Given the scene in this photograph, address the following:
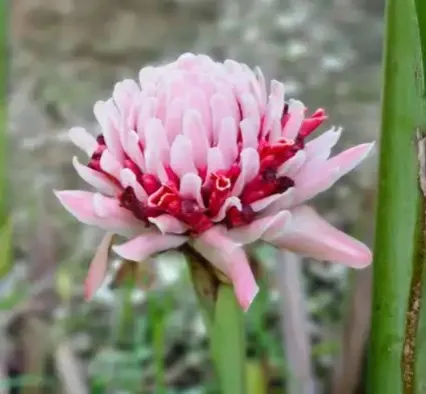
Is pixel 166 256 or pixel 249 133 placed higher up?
pixel 249 133

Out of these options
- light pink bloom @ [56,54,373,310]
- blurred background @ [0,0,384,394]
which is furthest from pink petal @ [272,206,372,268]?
blurred background @ [0,0,384,394]

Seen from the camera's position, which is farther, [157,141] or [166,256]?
[166,256]

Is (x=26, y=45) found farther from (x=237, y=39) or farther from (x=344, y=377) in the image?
(x=344, y=377)

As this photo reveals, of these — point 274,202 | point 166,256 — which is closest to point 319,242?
point 274,202

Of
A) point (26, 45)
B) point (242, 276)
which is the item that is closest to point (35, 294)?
point (26, 45)

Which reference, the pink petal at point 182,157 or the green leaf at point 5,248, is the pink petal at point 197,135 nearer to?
the pink petal at point 182,157

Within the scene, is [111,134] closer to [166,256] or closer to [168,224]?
[168,224]

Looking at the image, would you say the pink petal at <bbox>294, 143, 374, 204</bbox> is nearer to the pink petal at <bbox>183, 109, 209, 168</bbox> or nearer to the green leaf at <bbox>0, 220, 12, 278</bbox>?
the pink petal at <bbox>183, 109, 209, 168</bbox>
